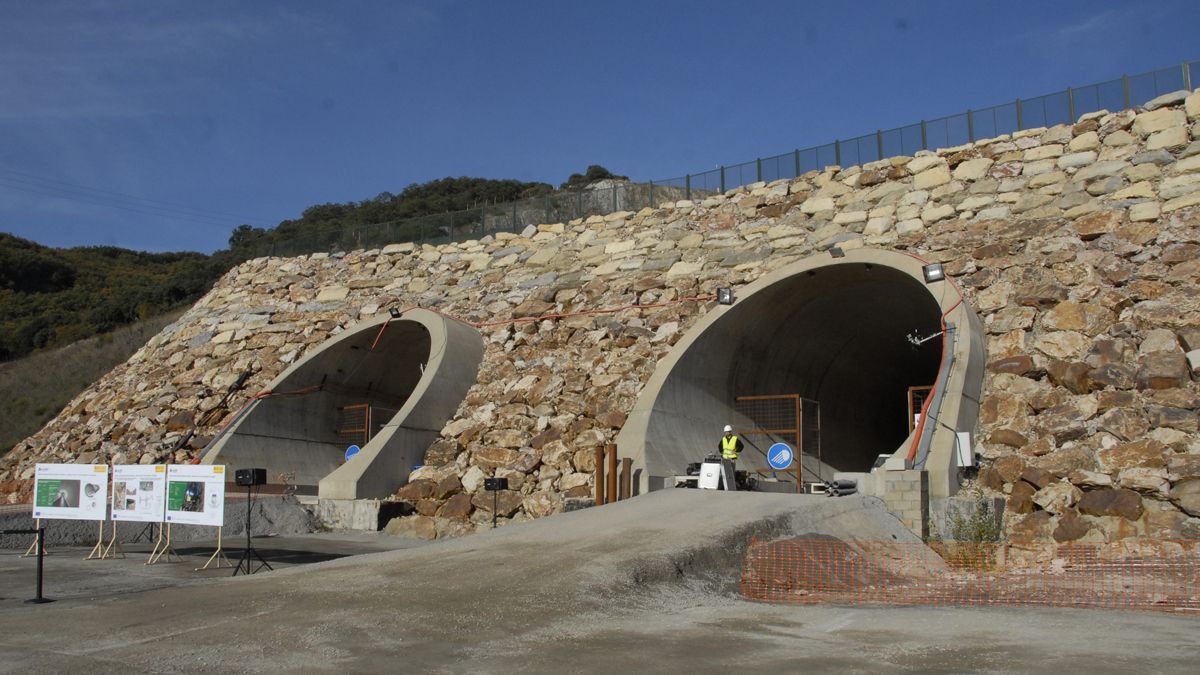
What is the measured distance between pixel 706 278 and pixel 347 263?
1276 cm

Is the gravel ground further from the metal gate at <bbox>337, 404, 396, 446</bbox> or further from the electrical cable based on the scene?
the metal gate at <bbox>337, 404, 396, 446</bbox>

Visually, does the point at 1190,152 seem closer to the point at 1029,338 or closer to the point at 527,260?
the point at 1029,338

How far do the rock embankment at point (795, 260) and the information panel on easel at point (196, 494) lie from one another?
5.63 m

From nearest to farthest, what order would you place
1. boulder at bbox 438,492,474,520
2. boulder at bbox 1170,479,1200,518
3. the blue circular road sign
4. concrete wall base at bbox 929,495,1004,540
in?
1. boulder at bbox 1170,479,1200,518
2. concrete wall base at bbox 929,495,1004,540
3. boulder at bbox 438,492,474,520
4. the blue circular road sign

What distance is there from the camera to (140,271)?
272 feet

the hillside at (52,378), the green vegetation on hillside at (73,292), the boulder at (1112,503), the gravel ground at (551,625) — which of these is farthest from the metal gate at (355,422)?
the green vegetation on hillside at (73,292)

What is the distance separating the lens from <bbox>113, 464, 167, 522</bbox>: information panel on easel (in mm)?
13812

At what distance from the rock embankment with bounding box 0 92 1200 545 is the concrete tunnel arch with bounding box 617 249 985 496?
942 millimetres

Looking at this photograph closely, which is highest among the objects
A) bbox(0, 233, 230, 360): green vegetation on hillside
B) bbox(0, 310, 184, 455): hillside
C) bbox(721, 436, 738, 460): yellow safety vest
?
bbox(0, 233, 230, 360): green vegetation on hillside

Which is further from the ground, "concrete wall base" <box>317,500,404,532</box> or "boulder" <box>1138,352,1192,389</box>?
"boulder" <box>1138,352,1192,389</box>

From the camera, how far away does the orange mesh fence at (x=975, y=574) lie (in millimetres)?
10656

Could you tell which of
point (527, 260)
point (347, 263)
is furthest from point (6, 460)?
point (527, 260)

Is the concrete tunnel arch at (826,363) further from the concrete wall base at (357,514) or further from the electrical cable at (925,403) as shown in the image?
the concrete wall base at (357,514)

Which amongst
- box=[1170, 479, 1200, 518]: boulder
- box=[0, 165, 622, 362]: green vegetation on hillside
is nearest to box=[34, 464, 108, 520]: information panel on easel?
box=[1170, 479, 1200, 518]: boulder
